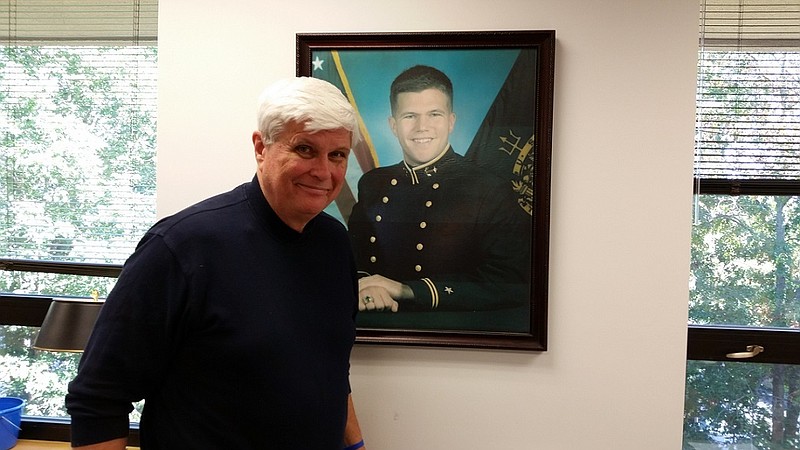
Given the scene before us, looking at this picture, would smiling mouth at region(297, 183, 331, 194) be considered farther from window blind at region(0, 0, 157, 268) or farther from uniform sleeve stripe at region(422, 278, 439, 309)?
window blind at region(0, 0, 157, 268)

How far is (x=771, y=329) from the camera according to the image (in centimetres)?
203

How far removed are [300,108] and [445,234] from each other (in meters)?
0.62

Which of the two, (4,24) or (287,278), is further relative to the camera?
(4,24)

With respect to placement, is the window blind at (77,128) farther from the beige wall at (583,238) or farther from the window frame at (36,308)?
the beige wall at (583,238)

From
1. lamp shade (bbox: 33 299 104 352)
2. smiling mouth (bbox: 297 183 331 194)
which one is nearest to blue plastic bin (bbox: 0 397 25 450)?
lamp shade (bbox: 33 299 104 352)

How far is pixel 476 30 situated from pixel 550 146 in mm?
366

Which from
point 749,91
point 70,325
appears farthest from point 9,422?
point 749,91

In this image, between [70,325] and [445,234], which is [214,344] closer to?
[445,234]

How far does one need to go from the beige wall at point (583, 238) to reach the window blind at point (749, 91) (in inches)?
18.2

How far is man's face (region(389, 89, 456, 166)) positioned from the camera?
1686mm

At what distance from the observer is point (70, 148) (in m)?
2.27

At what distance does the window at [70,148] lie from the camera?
2221 mm

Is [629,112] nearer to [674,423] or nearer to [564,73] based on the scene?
[564,73]

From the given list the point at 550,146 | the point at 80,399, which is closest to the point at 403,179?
the point at 550,146
